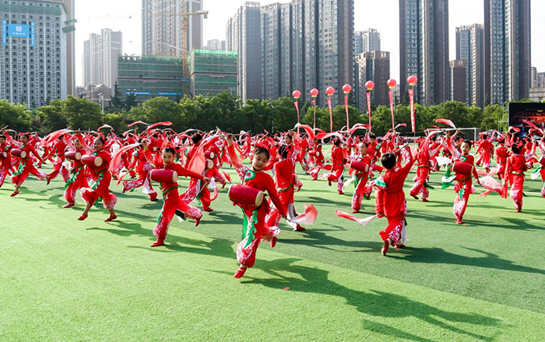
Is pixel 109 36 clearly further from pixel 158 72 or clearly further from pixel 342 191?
pixel 342 191

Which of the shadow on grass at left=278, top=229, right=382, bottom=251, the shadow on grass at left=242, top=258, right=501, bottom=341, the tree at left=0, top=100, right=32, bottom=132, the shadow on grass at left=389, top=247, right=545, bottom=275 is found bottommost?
the shadow on grass at left=242, top=258, right=501, bottom=341

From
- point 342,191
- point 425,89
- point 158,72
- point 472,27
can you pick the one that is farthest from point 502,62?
point 342,191

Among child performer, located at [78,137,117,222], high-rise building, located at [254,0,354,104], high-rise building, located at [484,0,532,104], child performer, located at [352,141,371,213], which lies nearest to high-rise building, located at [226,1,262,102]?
high-rise building, located at [254,0,354,104]

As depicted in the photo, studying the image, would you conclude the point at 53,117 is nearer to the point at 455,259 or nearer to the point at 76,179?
the point at 76,179

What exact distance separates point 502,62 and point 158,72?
67905 millimetres

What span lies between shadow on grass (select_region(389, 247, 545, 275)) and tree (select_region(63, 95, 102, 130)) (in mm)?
46043

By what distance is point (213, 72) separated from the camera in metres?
88.8

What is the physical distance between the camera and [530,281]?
446 cm

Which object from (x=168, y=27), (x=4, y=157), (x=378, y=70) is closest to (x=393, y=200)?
(x=4, y=157)

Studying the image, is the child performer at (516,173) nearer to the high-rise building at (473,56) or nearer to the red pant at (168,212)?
the red pant at (168,212)

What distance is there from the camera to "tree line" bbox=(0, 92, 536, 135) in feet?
154

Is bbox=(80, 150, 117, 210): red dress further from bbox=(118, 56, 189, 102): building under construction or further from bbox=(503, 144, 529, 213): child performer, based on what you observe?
bbox=(118, 56, 189, 102): building under construction

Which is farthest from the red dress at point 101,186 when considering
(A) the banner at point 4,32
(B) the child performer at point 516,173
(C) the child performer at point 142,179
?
(A) the banner at point 4,32

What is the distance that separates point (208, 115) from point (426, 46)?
5542cm
